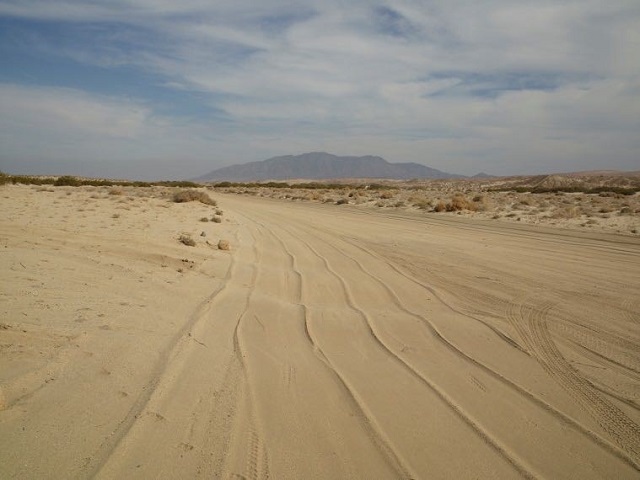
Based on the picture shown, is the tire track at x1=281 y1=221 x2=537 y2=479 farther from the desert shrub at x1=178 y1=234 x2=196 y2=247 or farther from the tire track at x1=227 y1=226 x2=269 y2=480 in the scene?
the desert shrub at x1=178 y1=234 x2=196 y2=247

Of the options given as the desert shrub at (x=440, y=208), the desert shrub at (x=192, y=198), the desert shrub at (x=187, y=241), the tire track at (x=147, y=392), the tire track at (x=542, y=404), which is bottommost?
the tire track at (x=542, y=404)

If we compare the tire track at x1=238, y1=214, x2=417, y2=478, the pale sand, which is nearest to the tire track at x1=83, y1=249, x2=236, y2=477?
the pale sand

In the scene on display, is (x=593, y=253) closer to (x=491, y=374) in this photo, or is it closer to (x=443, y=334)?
(x=443, y=334)

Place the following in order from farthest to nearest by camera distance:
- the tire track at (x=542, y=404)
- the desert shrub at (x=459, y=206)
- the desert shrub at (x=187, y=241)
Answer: the desert shrub at (x=459, y=206)
the desert shrub at (x=187, y=241)
the tire track at (x=542, y=404)

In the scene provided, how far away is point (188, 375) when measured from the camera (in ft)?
10.1

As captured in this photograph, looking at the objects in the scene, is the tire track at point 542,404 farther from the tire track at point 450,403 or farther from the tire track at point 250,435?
the tire track at point 250,435

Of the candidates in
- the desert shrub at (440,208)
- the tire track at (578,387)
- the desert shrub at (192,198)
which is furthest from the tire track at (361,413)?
the desert shrub at (192,198)

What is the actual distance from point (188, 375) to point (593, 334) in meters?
3.82

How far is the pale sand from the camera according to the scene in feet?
7.46

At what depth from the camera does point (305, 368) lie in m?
3.34

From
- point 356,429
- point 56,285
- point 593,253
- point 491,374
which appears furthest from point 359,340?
point 593,253

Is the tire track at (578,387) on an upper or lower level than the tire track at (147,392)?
lower

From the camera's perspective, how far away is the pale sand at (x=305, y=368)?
2.27 m

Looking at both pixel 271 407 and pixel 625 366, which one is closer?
pixel 271 407
